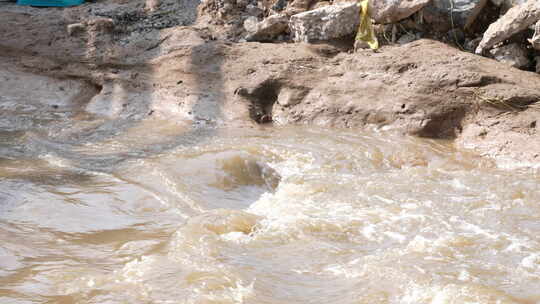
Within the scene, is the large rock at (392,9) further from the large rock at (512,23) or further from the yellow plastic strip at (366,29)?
the large rock at (512,23)

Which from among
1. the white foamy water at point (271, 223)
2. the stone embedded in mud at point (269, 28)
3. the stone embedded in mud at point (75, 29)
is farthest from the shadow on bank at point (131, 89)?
the stone embedded in mud at point (269, 28)

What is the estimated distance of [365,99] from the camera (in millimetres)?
6418

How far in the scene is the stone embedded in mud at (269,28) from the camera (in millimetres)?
7902

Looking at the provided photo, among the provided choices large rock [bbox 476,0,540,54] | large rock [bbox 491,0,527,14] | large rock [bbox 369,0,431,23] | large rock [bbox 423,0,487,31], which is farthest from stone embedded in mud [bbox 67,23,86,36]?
large rock [bbox 491,0,527,14]

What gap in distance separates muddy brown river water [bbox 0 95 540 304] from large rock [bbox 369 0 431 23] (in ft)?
5.77

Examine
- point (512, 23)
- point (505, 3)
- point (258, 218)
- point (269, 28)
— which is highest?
point (505, 3)

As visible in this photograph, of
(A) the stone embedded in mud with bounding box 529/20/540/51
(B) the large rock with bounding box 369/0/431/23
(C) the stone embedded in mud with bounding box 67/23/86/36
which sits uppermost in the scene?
(B) the large rock with bounding box 369/0/431/23

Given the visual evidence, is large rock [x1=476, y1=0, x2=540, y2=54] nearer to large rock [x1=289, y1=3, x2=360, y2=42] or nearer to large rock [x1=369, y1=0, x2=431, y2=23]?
large rock [x1=369, y1=0, x2=431, y2=23]

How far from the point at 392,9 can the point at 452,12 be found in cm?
68

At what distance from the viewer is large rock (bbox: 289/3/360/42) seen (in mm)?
7340

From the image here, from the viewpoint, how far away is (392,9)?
717 centimetres

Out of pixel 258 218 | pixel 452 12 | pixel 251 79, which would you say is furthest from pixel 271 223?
pixel 452 12

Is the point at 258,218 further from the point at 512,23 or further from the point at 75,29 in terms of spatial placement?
the point at 75,29

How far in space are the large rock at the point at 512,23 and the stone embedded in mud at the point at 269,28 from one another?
8.35ft
